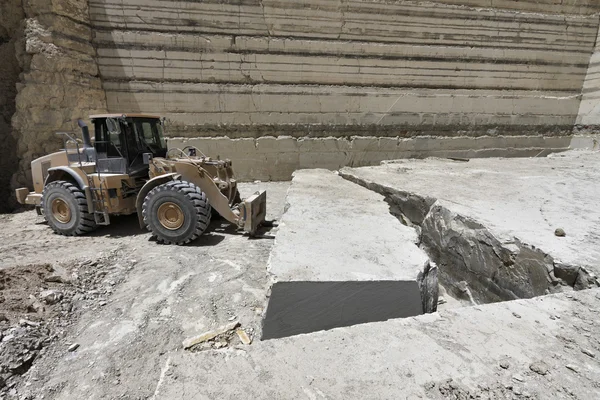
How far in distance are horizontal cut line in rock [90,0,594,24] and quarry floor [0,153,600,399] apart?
4918mm

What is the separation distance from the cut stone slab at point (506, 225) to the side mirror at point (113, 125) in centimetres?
349

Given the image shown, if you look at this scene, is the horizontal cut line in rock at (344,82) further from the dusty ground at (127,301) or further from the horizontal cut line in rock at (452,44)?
the dusty ground at (127,301)

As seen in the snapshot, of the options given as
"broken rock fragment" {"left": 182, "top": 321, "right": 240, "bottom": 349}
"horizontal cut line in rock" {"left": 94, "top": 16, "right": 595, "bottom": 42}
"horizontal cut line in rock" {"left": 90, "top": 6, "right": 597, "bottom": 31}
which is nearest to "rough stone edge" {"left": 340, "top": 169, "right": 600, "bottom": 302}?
"broken rock fragment" {"left": 182, "top": 321, "right": 240, "bottom": 349}

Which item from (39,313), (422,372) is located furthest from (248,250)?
(422,372)

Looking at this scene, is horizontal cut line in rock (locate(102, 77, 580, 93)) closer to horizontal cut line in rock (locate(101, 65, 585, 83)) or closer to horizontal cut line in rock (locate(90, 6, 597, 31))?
horizontal cut line in rock (locate(101, 65, 585, 83))

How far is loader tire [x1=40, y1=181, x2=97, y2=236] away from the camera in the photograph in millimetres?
3936

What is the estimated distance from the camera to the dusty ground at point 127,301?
186 centimetres

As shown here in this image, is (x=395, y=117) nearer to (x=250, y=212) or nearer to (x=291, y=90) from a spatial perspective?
(x=291, y=90)

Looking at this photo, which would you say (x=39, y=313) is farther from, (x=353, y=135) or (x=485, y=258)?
(x=353, y=135)

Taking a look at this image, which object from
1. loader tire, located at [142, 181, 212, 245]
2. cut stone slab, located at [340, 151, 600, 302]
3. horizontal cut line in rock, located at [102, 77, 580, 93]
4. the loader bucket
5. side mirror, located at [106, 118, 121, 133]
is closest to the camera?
cut stone slab, located at [340, 151, 600, 302]

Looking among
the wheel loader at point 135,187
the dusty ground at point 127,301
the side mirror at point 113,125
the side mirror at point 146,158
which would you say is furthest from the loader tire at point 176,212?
the side mirror at point 113,125

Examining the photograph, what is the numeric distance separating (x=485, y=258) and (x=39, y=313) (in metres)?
3.47

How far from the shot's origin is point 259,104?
6.54 m

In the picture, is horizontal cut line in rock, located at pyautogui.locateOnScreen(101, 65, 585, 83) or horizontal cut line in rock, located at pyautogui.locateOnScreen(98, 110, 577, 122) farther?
horizontal cut line in rock, located at pyautogui.locateOnScreen(98, 110, 577, 122)
